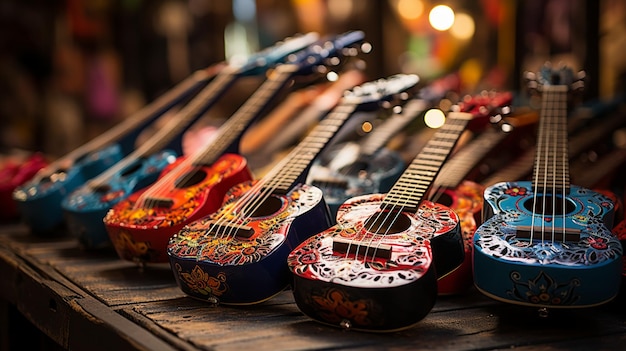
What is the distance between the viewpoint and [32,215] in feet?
9.98

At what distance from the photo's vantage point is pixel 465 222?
222 centimetres

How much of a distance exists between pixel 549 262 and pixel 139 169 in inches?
64.0

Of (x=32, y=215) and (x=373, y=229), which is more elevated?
(x=373, y=229)

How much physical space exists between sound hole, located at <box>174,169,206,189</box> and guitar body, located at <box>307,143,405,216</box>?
0.34 metres

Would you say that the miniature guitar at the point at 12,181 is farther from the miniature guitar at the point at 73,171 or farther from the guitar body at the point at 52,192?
the guitar body at the point at 52,192

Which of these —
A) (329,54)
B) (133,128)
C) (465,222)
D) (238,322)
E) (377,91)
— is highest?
(329,54)

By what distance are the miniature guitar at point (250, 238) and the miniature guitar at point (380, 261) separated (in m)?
0.08

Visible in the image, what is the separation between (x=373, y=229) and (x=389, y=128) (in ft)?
3.98

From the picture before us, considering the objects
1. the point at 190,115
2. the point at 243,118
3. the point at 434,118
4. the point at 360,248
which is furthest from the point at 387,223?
the point at 434,118

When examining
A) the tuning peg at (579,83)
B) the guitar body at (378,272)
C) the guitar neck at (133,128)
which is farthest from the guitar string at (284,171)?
the guitar neck at (133,128)

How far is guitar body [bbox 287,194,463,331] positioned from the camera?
172 centimetres

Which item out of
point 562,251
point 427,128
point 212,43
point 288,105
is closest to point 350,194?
point 562,251

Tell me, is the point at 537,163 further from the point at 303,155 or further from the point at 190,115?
the point at 190,115

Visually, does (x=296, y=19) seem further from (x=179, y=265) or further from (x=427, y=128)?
(x=179, y=265)
